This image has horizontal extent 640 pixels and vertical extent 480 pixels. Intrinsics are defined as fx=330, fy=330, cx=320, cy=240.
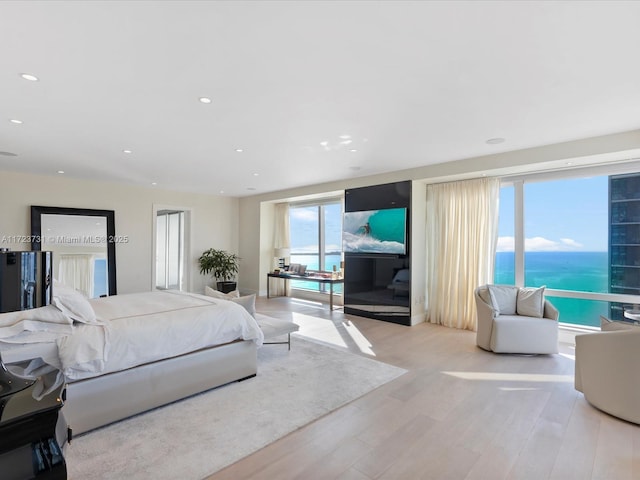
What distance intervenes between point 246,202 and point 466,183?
5574 millimetres

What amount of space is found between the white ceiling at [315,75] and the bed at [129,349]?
1.76 meters

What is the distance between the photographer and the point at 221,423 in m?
2.50

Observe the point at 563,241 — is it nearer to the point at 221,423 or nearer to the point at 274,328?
the point at 274,328

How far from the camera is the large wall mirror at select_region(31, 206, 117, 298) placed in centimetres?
613

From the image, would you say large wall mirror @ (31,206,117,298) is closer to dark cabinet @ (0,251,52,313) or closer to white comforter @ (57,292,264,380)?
white comforter @ (57,292,264,380)

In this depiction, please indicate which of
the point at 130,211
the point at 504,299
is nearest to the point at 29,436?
the point at 504,299

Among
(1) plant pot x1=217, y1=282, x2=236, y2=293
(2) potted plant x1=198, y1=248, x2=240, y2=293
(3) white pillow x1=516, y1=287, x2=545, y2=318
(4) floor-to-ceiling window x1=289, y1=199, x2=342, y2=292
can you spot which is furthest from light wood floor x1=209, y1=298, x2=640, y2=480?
(2) potted plant x1=198, y1=248, x2=240, y2=293

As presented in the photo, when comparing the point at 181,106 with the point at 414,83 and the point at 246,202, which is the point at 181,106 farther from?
the point at 246,202

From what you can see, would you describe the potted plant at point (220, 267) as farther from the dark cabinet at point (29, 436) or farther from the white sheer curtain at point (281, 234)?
the dark cabinet at point (29, 436)

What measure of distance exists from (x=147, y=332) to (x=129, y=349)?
0.17m

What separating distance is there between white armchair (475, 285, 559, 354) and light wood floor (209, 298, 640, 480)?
0.29m

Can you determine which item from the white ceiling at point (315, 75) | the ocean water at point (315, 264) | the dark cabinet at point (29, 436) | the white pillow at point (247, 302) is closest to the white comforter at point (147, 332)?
the white pillow at point (247, 302)

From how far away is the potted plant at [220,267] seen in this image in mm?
8078

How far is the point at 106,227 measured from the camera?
22.3 feet
